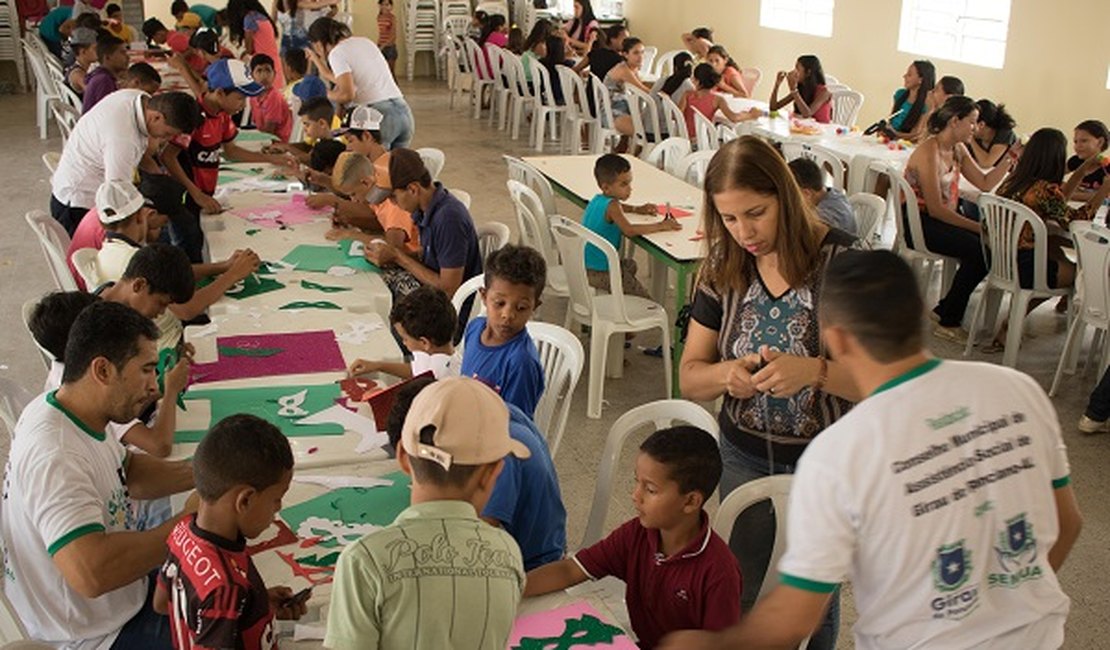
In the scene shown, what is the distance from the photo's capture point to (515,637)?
221cm

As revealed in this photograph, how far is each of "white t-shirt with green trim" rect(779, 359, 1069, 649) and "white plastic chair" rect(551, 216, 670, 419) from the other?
130 inches

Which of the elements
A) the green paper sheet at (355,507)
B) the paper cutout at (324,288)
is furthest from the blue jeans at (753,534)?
the paper cutout at (324,288)

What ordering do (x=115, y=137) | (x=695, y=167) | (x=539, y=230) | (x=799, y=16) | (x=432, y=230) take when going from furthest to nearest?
1. (x=799, y=16)
2. (x=695, y=167)
3. (x=539, y=230)
4. (x=115, y=137)
5. (x=432, y=230)

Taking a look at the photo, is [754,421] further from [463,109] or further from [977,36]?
[463,109]

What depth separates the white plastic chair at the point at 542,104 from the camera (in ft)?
32.9

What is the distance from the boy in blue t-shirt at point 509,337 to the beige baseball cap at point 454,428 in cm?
126

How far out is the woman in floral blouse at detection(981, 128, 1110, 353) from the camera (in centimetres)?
546

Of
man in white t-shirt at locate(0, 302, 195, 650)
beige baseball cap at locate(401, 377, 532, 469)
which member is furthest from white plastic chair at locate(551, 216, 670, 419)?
beige baseball cap at locate(401, 377, 532, 469)

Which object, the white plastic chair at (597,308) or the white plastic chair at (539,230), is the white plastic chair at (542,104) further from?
the white plastic chair at (597,308)

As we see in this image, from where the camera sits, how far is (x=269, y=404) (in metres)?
3.26

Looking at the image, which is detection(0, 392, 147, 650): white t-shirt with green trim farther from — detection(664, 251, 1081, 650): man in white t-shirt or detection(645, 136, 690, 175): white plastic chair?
detection(645, 136, 690, 175): white plastic chair

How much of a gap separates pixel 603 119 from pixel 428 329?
6467 millimetres

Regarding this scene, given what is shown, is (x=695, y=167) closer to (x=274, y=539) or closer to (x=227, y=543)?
(x=274, y=539)

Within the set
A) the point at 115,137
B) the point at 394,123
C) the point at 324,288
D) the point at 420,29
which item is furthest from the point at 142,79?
the point at 420,29
